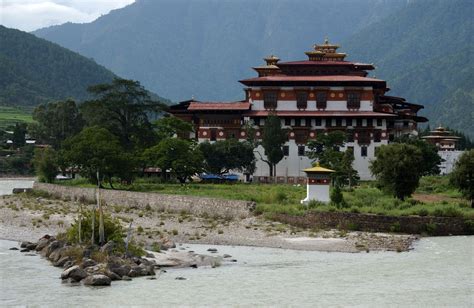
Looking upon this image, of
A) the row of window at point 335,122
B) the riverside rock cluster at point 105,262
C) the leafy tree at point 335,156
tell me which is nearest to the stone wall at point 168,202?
the leafy tree at point 335,156

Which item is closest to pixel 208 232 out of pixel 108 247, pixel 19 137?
pixel 108 247

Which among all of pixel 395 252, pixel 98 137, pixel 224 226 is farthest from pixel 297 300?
pixel 98 137

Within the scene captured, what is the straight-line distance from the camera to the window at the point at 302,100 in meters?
96.8

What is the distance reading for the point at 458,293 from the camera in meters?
37.0

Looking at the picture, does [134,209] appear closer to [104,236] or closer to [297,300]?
[104,236]

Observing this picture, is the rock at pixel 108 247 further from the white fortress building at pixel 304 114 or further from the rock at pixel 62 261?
the white fortress building at pixel 304 114

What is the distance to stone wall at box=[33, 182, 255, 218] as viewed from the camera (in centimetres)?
6278

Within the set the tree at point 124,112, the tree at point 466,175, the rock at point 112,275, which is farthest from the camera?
the tree at point 124,112

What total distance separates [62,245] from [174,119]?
162 ft

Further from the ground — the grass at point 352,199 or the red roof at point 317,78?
the red roof at point 317,78

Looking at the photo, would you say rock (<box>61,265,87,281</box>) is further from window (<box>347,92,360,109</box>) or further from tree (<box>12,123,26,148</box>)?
tree (<box>12,123,26,148</box>)

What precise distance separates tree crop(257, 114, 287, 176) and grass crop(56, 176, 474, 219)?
39.3 ft

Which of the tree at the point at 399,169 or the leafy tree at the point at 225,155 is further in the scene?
the leafy tree at the point at 225,155

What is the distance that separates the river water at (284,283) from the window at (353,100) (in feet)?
163
